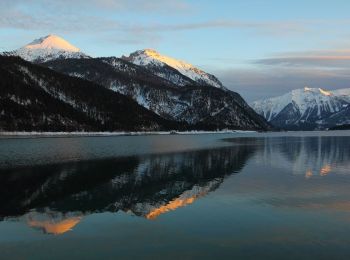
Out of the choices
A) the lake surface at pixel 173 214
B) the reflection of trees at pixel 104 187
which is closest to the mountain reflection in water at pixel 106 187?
the reflection of trees at pixel 104 187

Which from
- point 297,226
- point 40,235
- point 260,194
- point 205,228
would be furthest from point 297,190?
point 40,235

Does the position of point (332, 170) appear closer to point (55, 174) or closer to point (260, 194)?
point (260, 194)

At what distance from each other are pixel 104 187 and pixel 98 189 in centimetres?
158

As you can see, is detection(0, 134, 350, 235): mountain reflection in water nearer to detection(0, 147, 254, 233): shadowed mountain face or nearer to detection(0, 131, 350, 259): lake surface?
detection(0, 147, 254, 233): shadowed mountain face

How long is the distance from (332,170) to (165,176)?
24.8 meters

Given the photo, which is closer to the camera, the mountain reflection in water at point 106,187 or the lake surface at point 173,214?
the lake surface at point 173,214

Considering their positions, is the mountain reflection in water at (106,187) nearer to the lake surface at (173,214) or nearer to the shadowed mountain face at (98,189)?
the shadowed mountain face at (98,189)

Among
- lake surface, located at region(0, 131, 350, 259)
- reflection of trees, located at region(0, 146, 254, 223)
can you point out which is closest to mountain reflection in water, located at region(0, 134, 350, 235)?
reflection of trees, located at region(0, 146, 254, 223)

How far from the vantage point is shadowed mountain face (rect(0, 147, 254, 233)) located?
36375 mm

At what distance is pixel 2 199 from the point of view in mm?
41375

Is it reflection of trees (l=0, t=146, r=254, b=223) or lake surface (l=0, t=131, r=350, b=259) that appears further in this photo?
reflection of trees (l=0, t=146, r=254, b=223)

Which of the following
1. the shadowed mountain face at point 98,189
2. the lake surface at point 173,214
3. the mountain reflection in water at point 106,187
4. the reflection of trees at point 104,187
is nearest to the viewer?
the lake surface at point 173,214

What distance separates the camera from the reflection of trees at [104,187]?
37.9 metres

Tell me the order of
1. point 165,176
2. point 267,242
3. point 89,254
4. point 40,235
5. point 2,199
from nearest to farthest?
point 89,254 < point 267,242 < point 40,235 < point 2,199 < point 165,176
